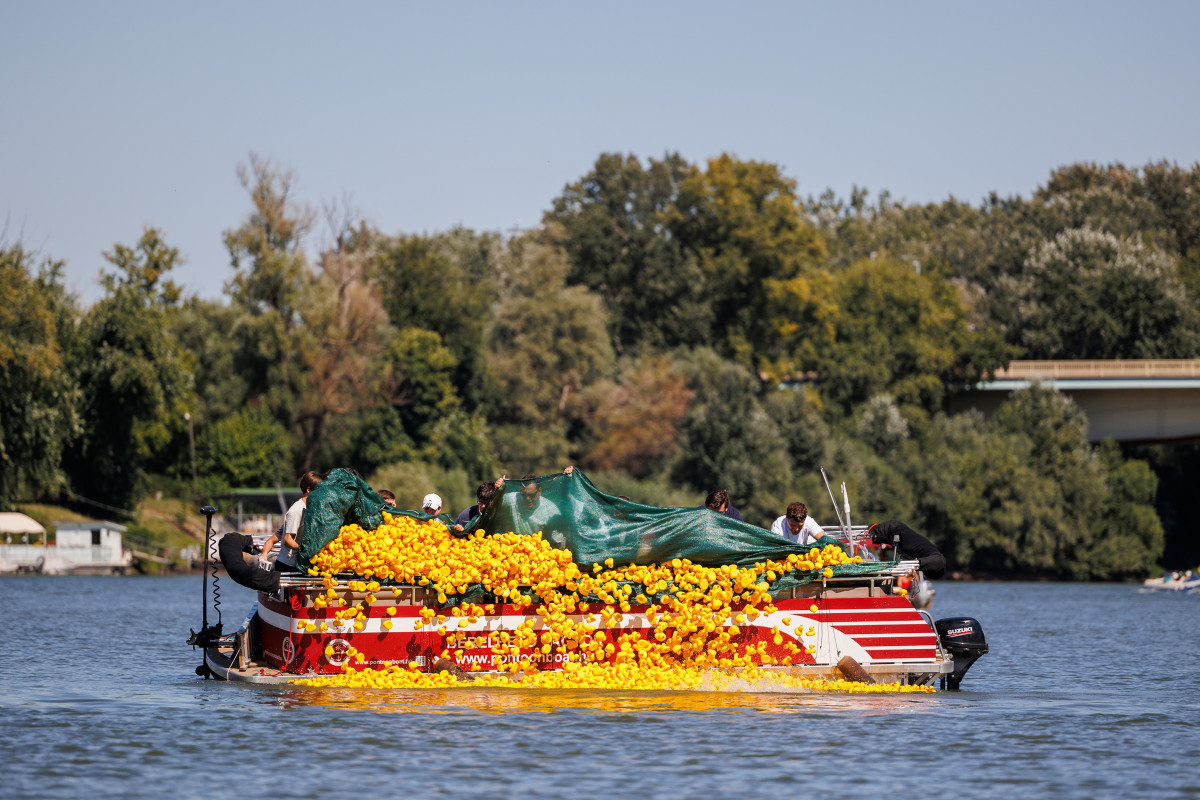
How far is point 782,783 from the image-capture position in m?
13.6

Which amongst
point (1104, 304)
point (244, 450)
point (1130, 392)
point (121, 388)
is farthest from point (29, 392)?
point (1104, 304)

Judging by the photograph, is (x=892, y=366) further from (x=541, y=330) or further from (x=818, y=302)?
(x=541, y=330)

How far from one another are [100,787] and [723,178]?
256 ft

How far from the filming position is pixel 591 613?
1825 cm

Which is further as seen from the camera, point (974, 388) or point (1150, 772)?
point (974, 388)

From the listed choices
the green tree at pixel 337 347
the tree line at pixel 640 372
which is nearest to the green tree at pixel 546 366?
the tree line at pixel 640 372

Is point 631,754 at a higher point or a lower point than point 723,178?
lower

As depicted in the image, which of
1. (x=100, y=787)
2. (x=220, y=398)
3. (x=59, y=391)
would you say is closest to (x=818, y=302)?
(x=220, y=398)

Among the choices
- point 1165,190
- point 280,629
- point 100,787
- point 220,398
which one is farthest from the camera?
point 1165,190

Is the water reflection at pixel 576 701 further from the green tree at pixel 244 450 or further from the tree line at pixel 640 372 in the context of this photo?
the green tree at pixel 244 450

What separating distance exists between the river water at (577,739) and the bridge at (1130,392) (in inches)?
2156

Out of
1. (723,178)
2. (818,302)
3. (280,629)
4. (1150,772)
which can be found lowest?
(1150,772)

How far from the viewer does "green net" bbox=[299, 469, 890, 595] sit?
18.2 metres

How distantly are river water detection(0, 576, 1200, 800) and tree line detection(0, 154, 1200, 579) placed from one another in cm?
4318
